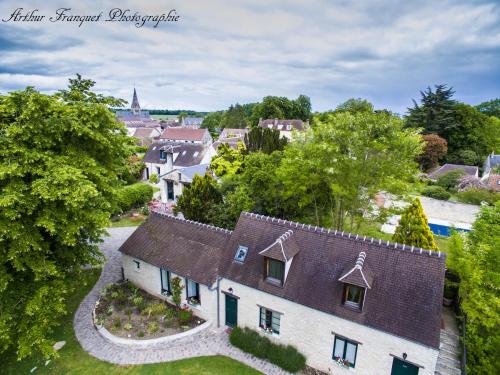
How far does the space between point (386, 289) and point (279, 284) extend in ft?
15.9

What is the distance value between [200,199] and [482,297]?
2046cm

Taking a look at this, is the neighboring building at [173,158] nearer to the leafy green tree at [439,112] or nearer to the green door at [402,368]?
the green door at [402,368]

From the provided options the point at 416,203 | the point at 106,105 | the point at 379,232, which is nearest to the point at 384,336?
the point at 416,203

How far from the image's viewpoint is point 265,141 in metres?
36.7

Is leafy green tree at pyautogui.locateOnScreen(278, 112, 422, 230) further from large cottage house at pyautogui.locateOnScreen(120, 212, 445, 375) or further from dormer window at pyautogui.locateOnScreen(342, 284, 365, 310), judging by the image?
dormer window at pyautogui.locateOnScreen(342, 284, 365, 310)

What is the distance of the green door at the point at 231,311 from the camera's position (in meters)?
15.7

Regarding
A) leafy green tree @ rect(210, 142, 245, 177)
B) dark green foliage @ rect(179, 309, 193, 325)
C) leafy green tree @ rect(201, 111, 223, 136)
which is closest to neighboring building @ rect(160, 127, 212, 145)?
leafy green tree @ rect(201, 111, 223, 136)

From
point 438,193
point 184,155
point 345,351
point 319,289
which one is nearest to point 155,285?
point 319,289

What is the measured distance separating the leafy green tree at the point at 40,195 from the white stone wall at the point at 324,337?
8.23 m

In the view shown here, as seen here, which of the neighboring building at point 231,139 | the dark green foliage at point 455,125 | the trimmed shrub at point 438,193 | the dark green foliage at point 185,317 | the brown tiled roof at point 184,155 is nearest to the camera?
the dark green foliage at point 185,317

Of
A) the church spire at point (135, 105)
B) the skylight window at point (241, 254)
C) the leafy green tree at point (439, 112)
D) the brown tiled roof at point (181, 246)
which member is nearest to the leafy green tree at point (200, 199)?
the brown tiled roof at point (181, 246)

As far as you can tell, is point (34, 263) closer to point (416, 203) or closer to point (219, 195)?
point (219, 195)

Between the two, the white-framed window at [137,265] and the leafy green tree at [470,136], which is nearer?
the white-framed window at [137,265]

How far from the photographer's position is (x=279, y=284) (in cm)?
1411
